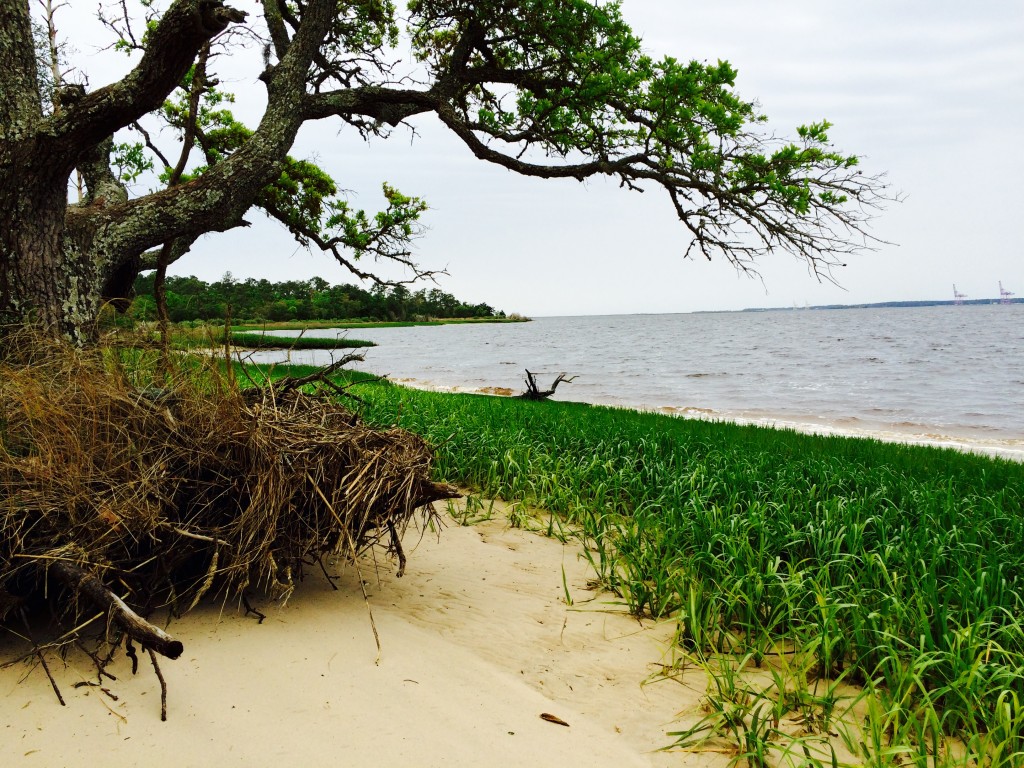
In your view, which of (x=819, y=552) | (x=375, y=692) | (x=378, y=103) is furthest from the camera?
(x=378, y=103)

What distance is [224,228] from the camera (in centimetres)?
828

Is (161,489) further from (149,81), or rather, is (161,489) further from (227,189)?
(227,189)

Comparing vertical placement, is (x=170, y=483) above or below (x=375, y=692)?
above

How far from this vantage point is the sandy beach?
7.85ft

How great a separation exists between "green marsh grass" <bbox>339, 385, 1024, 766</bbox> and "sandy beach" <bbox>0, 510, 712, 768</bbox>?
596 mm

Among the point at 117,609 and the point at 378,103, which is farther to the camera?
the point at 378,103

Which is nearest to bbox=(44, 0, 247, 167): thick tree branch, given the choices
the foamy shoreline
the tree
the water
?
the tree

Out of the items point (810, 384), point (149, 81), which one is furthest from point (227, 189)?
point (810, 384)

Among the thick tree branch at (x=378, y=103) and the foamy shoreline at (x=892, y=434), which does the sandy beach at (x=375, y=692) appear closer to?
the thick tree branch at (x=378, y=103)

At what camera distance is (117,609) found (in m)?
2.56

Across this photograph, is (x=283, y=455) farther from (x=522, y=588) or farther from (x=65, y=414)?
(x=522, y=588)

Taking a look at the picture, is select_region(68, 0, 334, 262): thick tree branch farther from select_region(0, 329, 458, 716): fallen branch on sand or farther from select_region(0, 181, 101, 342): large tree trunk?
select_region(0, 329, 458, 716): fallen branch on sand

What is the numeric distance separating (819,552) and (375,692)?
315 cm

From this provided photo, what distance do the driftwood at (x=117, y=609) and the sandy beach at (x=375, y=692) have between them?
0.30 metres
